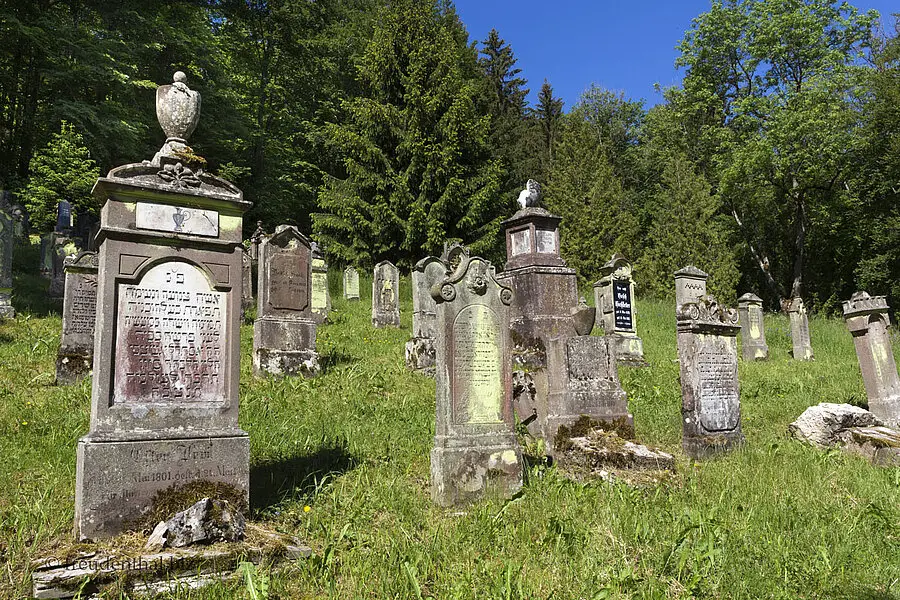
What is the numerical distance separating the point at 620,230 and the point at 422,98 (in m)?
13.2

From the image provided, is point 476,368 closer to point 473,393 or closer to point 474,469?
point 473,393

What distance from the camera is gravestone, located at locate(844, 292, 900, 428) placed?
8.40m

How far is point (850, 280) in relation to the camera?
103 ft

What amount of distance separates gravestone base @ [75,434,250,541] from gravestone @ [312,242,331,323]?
34.8 ft

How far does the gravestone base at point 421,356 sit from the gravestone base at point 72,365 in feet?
16.5

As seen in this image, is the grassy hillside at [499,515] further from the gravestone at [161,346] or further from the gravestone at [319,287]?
the gravestone at [319,287]

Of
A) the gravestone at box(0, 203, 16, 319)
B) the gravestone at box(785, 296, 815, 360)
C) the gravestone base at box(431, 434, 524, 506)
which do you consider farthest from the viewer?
the gravestone at box(785, 296, 815, 360)

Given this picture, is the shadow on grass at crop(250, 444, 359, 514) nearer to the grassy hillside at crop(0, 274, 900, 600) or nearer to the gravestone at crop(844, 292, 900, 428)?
the grassy hillside at crop(0, 274, 900, 600)

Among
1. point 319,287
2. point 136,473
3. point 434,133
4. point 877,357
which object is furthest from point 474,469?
point 434,133

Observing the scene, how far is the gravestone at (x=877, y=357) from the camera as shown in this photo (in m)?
8.40

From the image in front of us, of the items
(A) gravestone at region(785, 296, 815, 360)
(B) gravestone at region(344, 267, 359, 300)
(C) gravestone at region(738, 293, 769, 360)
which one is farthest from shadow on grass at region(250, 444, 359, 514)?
(B) gravestone at region(344, 267, 359, 300)

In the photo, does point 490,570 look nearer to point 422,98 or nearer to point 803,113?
point 422,98

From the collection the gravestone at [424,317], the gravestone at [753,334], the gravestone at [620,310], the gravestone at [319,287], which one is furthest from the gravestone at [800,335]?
the gravestone at [319,287]

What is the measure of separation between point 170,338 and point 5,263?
Answer: 35.0 ft
